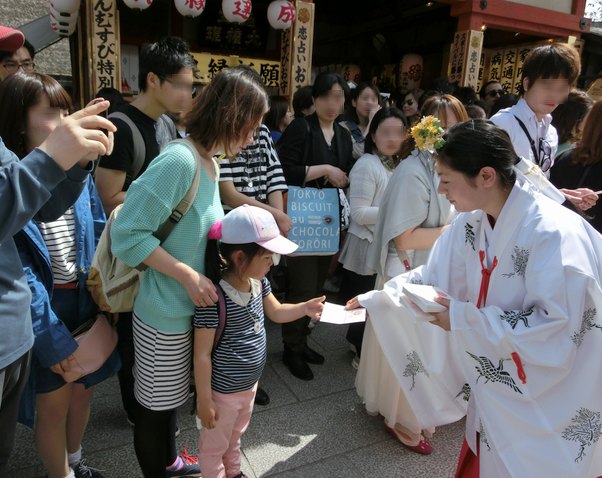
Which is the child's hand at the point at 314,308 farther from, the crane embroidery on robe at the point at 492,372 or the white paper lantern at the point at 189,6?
the white paper lantern at the point at 189,6

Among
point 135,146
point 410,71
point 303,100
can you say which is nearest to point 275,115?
point 303,100

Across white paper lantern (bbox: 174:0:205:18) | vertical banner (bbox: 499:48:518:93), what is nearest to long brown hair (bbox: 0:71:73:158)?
white paper lantern (bbox: 174:0:205:18)

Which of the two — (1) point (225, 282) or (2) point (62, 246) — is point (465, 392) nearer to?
(1) point (225, 282)

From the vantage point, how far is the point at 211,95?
1.86m

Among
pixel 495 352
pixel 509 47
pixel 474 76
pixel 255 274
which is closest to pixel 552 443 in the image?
pixel 495 352

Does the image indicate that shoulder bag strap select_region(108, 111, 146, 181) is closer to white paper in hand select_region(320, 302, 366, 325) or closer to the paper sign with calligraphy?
white paper in hand select_region(320, 302, 366, 325)

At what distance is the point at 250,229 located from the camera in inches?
71.9

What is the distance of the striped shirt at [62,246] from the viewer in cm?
191

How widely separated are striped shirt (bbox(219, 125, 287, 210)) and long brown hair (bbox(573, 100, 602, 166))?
6.70 ft

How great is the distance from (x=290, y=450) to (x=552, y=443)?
152cm

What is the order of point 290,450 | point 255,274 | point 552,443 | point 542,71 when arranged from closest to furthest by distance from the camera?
point 552,443 < point 255,274 < point 290,450 < point 542,71

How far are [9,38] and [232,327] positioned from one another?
1338mm

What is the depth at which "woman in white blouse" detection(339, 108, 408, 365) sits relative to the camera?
3338mm

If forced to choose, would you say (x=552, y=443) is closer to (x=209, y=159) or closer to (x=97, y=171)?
(x=209, y=159)
